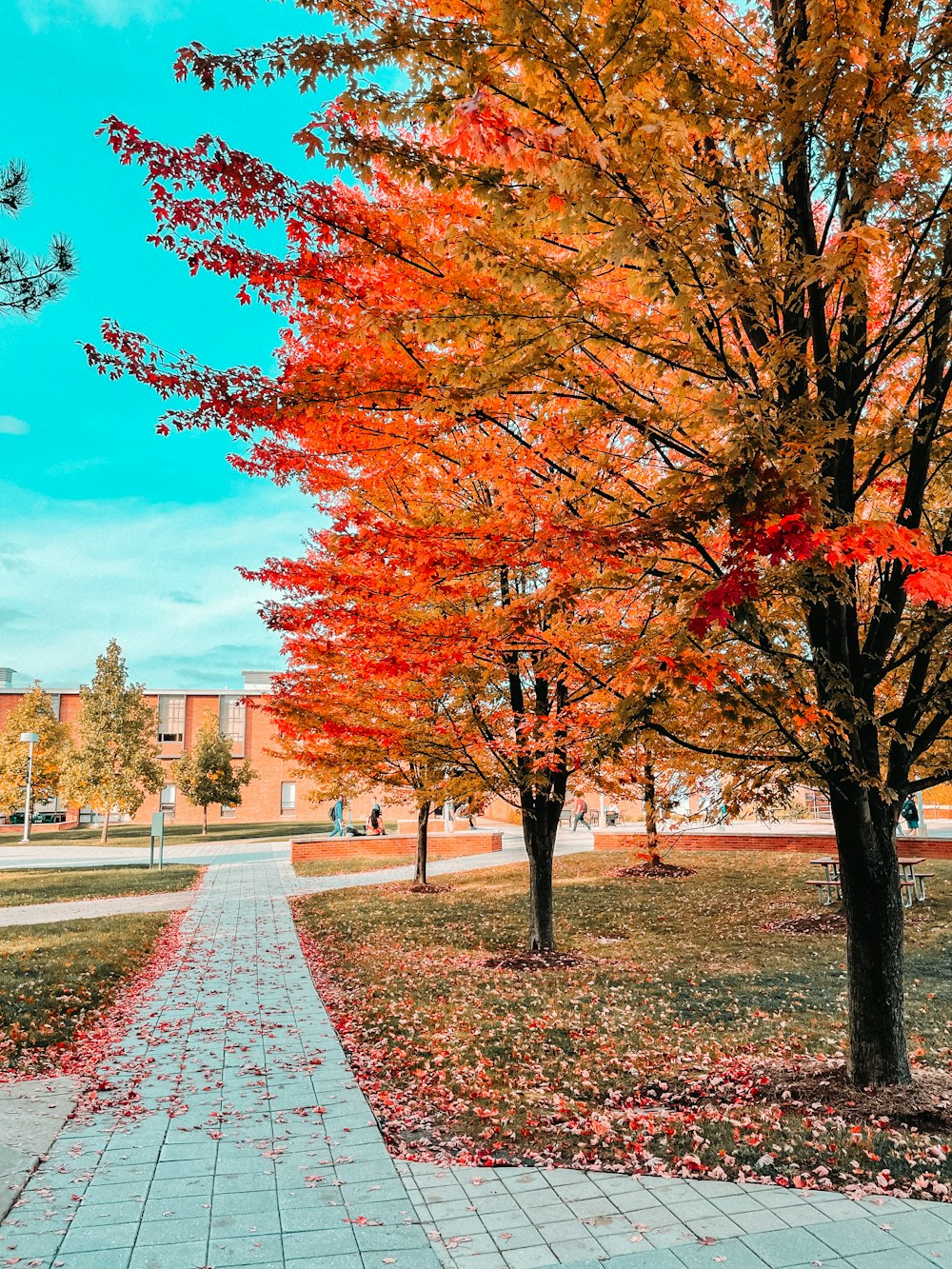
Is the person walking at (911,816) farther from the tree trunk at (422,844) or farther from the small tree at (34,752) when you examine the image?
the small tree at (34,752)

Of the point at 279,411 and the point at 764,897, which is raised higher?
the point at 279,411

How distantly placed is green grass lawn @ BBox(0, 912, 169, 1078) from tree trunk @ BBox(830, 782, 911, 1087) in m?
5.95

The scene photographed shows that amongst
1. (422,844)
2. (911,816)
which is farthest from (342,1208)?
(911,816)

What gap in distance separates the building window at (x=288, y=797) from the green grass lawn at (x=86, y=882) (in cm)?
3174

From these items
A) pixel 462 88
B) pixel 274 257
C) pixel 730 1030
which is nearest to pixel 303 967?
pixel 730 1030

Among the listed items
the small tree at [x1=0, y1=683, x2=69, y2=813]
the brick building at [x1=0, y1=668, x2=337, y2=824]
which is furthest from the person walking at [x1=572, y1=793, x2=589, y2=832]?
the small tree at [x1=0, y1=683, x2=69, y2=813]

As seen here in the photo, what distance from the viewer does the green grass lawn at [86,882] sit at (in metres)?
17.6

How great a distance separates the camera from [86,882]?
65.4ft

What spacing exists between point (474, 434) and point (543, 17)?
11.8 ft

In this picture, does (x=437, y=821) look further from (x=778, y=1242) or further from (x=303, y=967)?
(x=778, y=1242)

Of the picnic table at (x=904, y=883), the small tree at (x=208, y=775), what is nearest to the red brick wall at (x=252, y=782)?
the small tree at (x=208, y=775)

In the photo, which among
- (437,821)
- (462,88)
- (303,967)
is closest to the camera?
(462,88)

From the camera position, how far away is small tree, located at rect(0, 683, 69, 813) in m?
40.3

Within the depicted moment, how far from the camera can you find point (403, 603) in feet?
24.1
